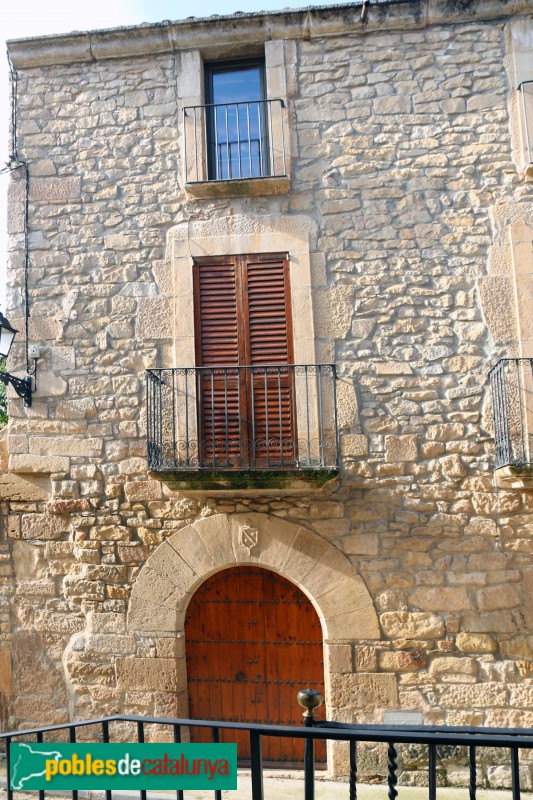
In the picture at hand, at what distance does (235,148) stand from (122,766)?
5126mm

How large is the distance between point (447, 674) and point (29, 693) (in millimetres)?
3417

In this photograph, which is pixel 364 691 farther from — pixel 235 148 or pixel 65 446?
pixel 235 148

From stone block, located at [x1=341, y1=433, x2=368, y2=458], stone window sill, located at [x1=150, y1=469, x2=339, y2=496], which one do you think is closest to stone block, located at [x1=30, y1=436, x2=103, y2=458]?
stone window sill, located at [x1=150, y1=469, x2=339, y2=496]

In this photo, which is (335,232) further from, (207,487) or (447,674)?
(447,674)

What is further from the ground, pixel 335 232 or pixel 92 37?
pixel 92 37

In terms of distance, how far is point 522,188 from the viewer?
5.75 meters

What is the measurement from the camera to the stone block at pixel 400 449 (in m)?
5.54

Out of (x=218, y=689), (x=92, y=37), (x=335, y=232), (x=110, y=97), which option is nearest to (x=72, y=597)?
(x=218, y=689)

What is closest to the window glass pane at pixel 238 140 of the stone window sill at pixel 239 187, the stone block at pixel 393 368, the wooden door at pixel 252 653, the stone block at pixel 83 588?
the stone window sill at pixel 239 187

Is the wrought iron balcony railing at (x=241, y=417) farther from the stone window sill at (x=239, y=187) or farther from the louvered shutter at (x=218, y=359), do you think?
the stone window sill at (x=239, y=187)

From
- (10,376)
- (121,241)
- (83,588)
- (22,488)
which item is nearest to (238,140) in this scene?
(121,241)

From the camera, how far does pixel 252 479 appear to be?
530 centimetres

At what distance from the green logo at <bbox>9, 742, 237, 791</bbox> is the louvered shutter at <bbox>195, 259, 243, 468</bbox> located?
9.52 ft

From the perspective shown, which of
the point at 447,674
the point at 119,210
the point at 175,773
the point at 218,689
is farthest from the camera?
the point at 119,210
